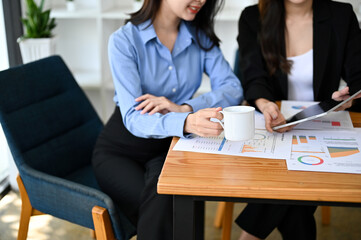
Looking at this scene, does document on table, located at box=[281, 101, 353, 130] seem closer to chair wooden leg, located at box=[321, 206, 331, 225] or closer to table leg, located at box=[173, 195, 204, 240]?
table leg, located at box=[173, 195, 204, 240]

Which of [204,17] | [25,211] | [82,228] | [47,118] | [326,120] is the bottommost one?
[82,228]

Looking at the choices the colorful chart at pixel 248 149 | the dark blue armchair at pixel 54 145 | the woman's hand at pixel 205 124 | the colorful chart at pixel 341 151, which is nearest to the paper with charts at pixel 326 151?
the colorful chart at pixel 341 151

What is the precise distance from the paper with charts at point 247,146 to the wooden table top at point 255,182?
0.21 feet

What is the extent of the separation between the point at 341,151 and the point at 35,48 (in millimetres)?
1849

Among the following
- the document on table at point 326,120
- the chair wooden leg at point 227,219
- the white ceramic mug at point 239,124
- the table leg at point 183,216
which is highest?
the white ceramic mug at point 239,124

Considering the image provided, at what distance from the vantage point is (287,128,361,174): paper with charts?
3.71 ft

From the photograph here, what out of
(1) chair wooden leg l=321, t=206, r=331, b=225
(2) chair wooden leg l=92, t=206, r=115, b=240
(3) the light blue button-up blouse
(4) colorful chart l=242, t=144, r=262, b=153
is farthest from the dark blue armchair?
(1) chair wooden leg l=321, t=206, r=331, b=225

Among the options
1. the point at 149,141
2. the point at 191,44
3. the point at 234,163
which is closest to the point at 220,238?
the point at 149,141

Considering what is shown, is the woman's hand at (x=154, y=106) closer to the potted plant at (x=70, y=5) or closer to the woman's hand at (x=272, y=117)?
the woman's hand at (x=272, y=117)

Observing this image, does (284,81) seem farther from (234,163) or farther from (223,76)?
(234,163)

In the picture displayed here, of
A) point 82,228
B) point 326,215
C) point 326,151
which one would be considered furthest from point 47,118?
point 326,215

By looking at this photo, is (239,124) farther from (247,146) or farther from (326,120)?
(326,120)

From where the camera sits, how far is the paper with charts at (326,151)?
113 cm

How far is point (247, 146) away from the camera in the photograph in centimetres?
128
